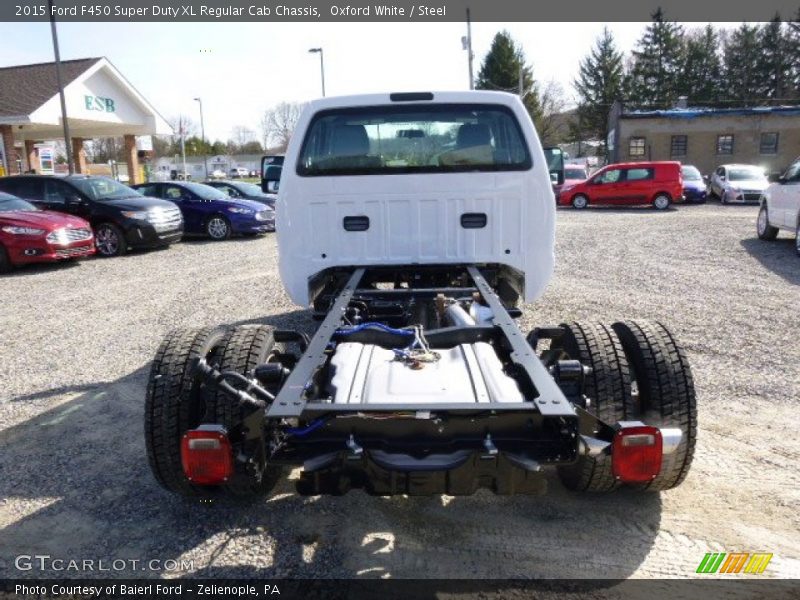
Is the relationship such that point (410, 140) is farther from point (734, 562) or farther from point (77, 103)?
point (77, 103)

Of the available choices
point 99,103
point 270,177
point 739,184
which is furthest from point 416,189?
point 99,103

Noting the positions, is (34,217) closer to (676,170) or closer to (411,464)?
(411,464)

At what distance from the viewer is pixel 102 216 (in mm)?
12664

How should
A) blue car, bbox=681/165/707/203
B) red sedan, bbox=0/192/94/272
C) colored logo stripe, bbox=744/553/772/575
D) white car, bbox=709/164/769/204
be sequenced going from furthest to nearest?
blue car, bbox=681/165/707/203 → white car, bbox=709/164/769/204 → red sedan, bbox=0/192/94/272 → colored logo stripe, bbox=744/553/772/575

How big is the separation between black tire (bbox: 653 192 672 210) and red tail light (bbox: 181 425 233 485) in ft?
70.2

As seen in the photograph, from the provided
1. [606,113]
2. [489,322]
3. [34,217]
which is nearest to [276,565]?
[489,322]

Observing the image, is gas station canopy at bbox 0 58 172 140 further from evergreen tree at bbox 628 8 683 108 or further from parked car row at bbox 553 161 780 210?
evergreen tree at bbox 628 8 683 108

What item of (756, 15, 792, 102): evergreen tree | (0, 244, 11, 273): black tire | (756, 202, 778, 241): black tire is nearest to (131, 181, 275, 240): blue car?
(0, 244, 11, 273): black tire

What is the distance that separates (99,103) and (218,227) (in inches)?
522

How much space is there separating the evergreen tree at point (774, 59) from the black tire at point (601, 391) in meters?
59.4

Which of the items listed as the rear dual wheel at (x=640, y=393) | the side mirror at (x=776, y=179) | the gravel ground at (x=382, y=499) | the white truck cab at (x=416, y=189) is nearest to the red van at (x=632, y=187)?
the side mirror at (x=776, y=179)

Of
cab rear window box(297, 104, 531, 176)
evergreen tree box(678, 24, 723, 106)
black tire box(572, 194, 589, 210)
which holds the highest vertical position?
evergreen tree box(678, 24, 723, 106)

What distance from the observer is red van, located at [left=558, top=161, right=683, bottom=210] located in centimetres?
2128

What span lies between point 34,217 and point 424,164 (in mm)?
8918
